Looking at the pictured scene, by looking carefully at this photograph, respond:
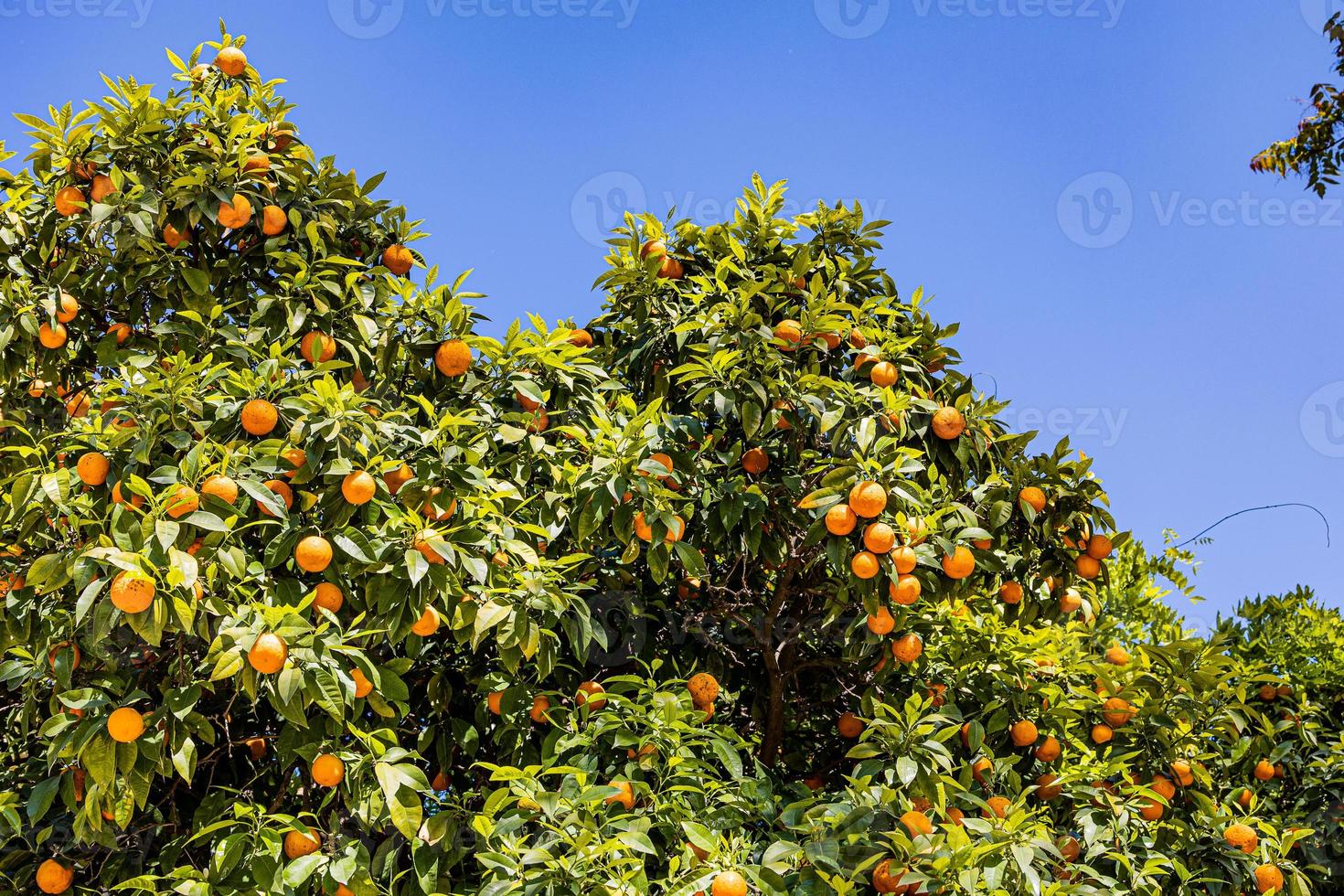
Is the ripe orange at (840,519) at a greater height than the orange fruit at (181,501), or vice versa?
the ripe orange at (840,519)

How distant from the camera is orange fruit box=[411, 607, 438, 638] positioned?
3.13 metres

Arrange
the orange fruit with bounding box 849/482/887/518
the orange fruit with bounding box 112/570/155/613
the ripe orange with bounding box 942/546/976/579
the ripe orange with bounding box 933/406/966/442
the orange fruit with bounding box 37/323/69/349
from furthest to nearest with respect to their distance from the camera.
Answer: the ripe orange with bounding box 933/406/966/442
the orange fruit with bounding box 37/323/69/349
the ripe orange with bounding box 942/546/976/579
the orange fruit with bounding box 849/482/887/518
the orange fruit with bounding box 112/570/155/613

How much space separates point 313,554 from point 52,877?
1.39 metres

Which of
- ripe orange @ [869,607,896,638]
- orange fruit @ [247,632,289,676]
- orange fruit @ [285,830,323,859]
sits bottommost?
orange fruit @ [285,830,323,859]

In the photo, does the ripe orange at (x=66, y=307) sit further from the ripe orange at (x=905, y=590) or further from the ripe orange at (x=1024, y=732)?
the ripe orange at (x=1024, y=732)

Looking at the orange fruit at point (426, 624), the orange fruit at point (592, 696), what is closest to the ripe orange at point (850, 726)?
the orange fruit at point (592, 696)

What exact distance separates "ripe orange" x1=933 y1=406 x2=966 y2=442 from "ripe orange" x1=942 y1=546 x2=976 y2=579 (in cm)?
60

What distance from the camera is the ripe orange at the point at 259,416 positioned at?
329 centimetres

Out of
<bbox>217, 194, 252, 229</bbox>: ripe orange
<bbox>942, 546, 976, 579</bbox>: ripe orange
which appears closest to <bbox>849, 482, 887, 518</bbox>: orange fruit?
<bbox>942, 546, 976, 579</bbox>: ripe orange

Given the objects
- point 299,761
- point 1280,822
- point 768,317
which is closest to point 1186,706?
point 1280,822

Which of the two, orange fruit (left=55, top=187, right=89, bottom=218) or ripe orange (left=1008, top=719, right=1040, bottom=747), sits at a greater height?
orange fruit (left=55, top=187, right=89, bottom=218)

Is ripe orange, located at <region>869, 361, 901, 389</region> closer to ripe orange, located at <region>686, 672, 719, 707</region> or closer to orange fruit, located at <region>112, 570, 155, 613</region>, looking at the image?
ripe orange, located at <region>686, 672, 719, 707</region>

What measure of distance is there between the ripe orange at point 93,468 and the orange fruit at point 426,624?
3.26ft

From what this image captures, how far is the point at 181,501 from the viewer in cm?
292
